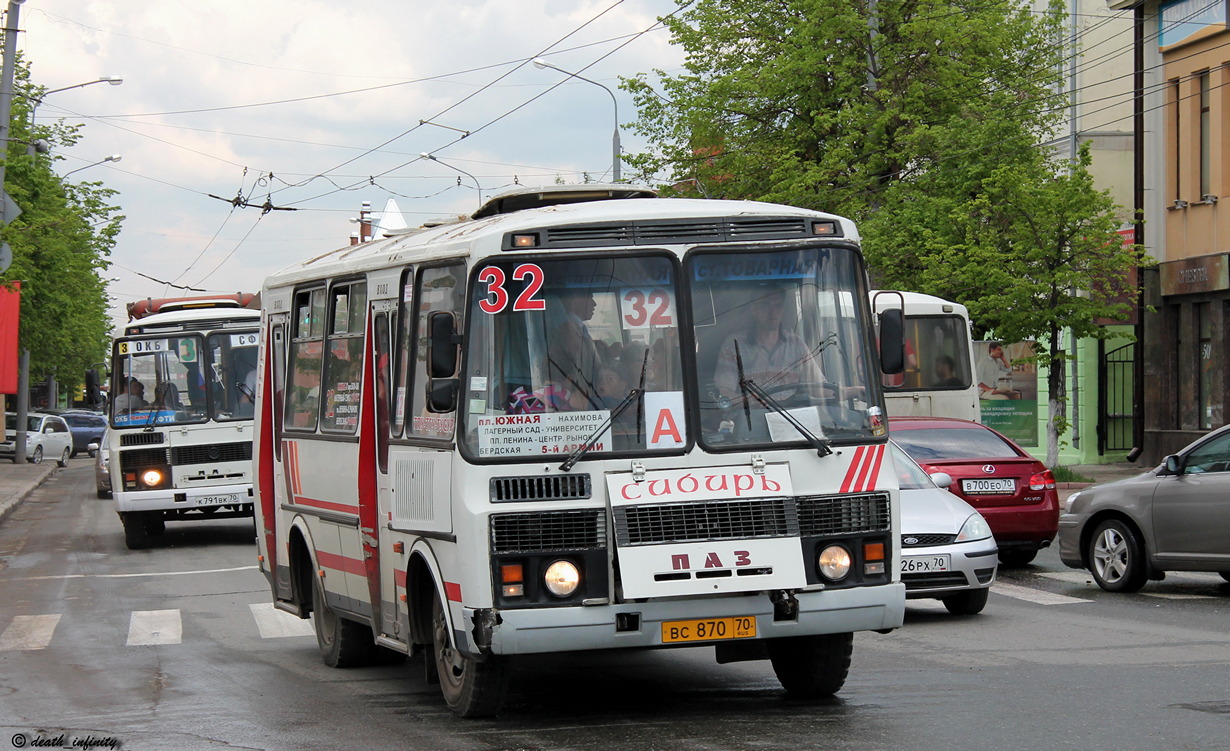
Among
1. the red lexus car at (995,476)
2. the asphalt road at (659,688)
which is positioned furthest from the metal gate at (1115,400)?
the asphalt road at (659,688)

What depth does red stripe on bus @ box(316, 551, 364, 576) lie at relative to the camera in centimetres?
977

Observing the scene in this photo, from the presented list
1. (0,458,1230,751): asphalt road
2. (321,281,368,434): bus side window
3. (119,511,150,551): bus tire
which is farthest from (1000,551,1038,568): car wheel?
(119,511,150,551): bus tire

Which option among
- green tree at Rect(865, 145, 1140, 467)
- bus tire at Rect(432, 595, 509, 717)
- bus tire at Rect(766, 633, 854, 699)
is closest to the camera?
bus tire at Rect(432, 595, 509, 717)

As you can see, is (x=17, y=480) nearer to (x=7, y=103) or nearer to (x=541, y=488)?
(x=7, y=103)

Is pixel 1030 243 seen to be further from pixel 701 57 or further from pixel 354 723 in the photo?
pixel 354 723

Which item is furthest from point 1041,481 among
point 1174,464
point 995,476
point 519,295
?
point 519,295

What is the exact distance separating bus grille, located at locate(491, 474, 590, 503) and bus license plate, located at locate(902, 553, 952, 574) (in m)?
5.53

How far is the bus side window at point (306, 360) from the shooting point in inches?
420

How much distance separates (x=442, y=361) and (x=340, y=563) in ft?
9.62

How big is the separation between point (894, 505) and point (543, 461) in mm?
1834

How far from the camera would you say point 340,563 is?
1020cm

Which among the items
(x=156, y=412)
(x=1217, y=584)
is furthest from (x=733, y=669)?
(x=156, y=412)

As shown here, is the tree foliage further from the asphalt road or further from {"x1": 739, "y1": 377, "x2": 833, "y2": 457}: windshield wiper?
{"x1": 739, "y1": 377, "x2": 833, "y2": 457}: windshield wiper

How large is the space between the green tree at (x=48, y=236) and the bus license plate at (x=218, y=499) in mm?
10358
